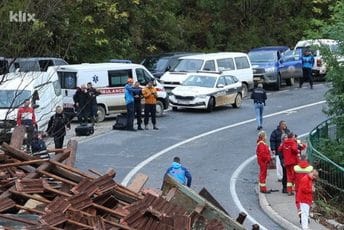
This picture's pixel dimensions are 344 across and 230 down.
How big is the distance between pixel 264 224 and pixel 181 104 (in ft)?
46.3

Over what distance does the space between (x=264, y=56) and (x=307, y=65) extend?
2584mm

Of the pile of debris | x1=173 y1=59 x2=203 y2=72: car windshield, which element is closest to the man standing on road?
x1=173 y1=59 x2=203 y2=72: car windshield

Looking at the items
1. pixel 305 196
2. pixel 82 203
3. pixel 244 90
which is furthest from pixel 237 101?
pixel 82 203

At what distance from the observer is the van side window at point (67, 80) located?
90.7ft

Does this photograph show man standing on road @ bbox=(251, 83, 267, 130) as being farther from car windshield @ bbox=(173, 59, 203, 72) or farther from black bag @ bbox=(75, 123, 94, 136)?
car windshield @ bbox=(173, 59, 203, 72)

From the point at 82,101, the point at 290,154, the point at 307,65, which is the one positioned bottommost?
the point at 290,154

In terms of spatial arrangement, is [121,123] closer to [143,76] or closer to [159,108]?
[159,108]

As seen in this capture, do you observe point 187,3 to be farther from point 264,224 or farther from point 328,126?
point 264,224

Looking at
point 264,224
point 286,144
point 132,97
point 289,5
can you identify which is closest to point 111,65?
point 132,97

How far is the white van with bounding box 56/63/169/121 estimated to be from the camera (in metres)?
27.6

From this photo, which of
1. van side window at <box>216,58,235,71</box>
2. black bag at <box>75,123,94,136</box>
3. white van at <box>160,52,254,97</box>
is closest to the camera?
black bag at <box>75,123,94,136</box>

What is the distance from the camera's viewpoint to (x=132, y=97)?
83.7 feet

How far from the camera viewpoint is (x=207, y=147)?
926 inches

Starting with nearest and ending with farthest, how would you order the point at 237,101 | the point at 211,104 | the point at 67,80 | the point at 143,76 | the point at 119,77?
the point at 67,80
the point at 119,77
the point at 143,76
the point at 211,104
the point at 237,101
